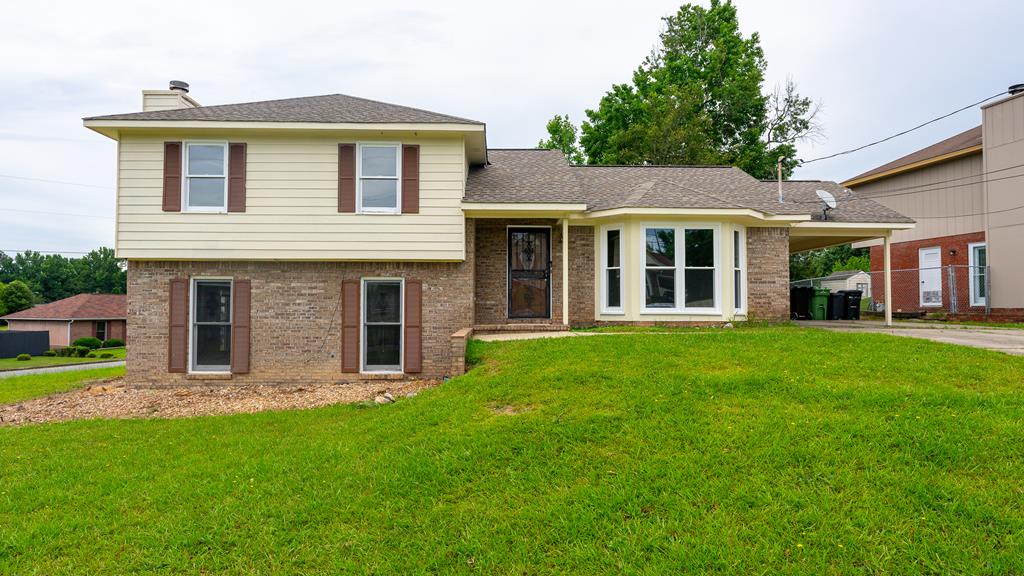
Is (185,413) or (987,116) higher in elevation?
(987,116)

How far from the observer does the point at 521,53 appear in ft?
71.7

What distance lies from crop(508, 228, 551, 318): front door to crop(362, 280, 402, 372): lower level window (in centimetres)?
266

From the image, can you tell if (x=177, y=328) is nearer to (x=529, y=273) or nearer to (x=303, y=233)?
(x=303, y=233)

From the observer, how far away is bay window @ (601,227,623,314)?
11.9 meters

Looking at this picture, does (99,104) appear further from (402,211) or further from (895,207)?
(895,207)

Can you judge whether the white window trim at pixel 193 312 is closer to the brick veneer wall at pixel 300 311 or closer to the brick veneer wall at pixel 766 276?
the brick veneer wall at pixel 300 311

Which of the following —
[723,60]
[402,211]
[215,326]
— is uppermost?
[723,60]

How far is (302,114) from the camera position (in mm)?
10547

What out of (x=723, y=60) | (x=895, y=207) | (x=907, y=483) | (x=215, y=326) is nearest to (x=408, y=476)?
(x=907, y=483)

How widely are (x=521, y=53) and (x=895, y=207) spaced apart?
15403 millimetres

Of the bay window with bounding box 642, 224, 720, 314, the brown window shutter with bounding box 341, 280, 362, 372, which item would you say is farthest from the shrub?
the bay window with bounding box 642, 224, 720, 314

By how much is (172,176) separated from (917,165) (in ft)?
74.3

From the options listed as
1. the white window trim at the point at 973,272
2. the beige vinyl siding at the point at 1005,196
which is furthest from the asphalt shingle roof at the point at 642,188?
the white window trim at the point at 973,272

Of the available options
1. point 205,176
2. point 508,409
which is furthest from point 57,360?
point 508,409
